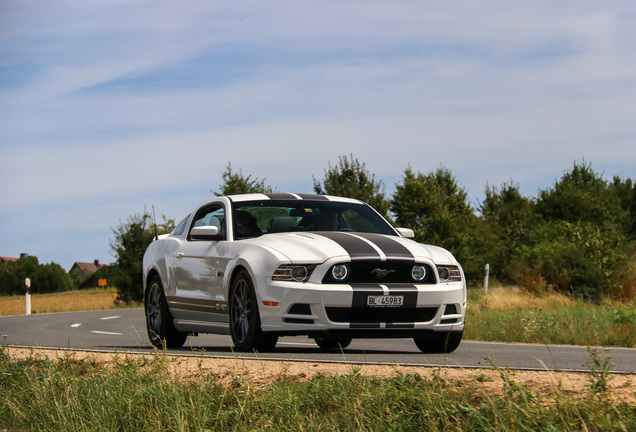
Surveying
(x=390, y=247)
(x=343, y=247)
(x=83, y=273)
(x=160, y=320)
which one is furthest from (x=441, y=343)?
(x=83, y=273)

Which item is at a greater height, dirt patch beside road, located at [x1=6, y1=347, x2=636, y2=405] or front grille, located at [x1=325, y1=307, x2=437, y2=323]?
front grille, located at [x1=325, y1=307, x2=437, y2=323]

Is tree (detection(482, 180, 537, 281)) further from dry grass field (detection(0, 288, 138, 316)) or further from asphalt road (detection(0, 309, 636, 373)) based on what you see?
asphalt road (detection(0, 309, 636, 373))

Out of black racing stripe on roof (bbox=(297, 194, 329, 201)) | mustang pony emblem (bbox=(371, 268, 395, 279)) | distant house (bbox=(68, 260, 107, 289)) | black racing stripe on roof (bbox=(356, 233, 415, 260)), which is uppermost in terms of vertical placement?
black racing stripe on roof (bbox=(297, 194, 329, 201))

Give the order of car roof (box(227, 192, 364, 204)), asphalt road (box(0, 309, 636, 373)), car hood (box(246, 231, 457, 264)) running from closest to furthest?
asphalt road (box(0, 309, 636, 373))
car hood (box(246, 231, 457, 264))
car roof (box(227, 192, 364, 204))

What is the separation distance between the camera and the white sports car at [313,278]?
805 centimetres

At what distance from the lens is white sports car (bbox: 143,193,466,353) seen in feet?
26.4

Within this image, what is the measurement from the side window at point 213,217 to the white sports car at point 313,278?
0.17 ft

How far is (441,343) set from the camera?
914cm

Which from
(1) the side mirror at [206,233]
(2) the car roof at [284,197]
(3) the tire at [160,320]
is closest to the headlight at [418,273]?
(2) the car roof at [284,197]

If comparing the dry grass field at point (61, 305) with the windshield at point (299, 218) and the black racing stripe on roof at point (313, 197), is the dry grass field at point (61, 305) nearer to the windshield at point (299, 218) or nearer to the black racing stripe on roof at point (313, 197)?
the black racing stripe on roof at point (313, 197)

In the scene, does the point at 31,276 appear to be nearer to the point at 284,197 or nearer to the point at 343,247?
the point at 284,197

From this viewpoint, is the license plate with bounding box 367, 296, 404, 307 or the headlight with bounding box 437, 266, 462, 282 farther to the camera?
the headlight with bounding box 437, 266, 462, 282

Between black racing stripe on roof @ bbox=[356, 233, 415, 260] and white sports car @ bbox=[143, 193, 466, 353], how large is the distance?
0.04 feet

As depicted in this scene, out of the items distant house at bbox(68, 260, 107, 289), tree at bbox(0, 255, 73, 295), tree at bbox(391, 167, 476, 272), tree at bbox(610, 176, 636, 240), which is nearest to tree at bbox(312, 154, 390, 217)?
tree at bbox(391, 167, 476, 272)
